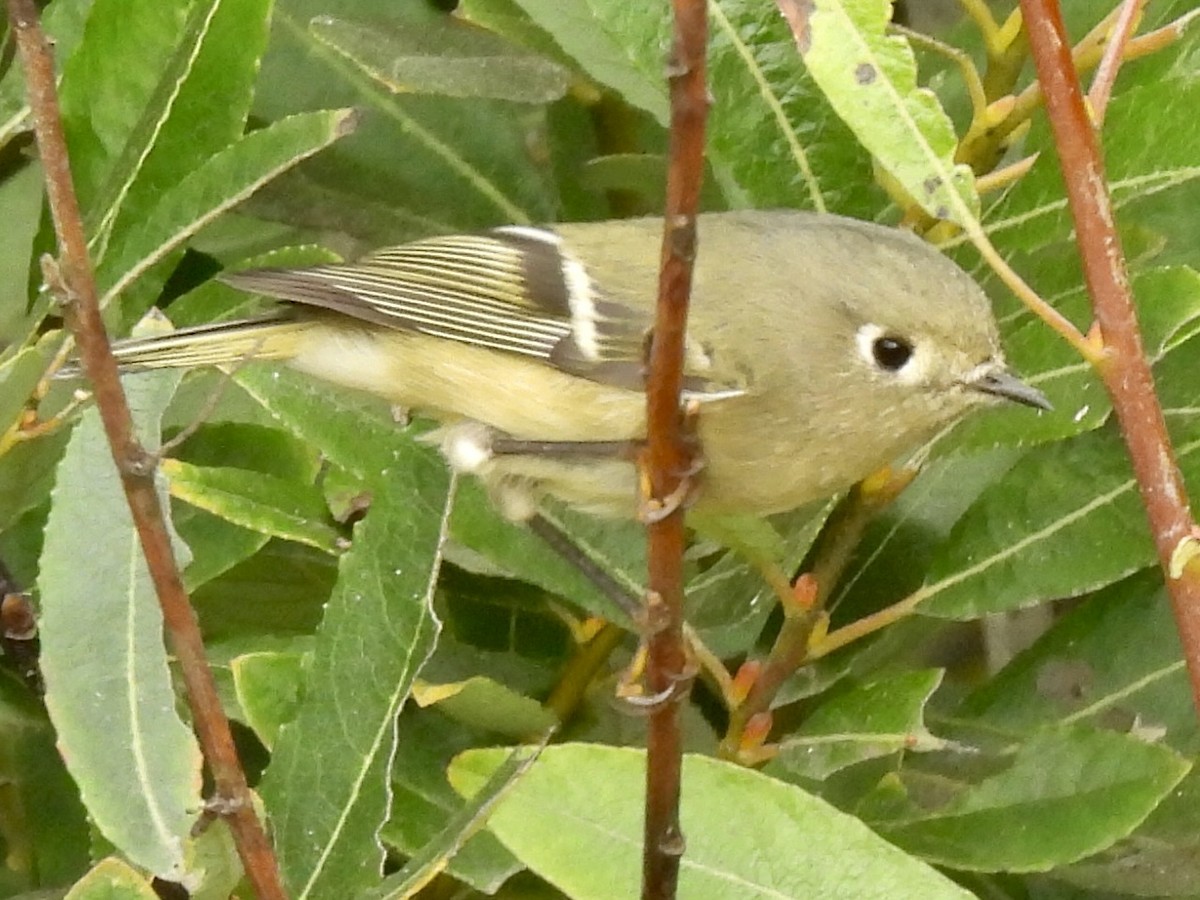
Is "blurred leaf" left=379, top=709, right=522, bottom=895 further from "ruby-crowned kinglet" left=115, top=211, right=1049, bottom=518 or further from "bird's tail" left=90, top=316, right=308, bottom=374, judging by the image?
"bird's tail" left=90, top=316, right=308, bottom=374

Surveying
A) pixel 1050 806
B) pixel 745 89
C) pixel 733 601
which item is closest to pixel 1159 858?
pixel 1050 806

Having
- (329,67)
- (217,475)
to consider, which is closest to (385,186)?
(329,67)

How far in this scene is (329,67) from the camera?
1229mm

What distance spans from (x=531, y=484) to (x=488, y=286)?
0.50 feet

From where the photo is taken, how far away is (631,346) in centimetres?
112

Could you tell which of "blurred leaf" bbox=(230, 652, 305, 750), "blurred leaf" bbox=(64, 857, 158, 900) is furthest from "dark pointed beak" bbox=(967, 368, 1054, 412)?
"blurred leaf" bbox=(64, 857, 158, 900)

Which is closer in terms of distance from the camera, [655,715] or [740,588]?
[655,715]

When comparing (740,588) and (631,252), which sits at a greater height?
(631,252)

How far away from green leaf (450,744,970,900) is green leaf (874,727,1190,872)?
0.10m

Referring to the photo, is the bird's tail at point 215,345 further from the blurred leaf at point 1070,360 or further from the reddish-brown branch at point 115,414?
the blurred leaf at point 1070,360

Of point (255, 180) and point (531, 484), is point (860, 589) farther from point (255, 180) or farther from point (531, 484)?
point (255, 180)

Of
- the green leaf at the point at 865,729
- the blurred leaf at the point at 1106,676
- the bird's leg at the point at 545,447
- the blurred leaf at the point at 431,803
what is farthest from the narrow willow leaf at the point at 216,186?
the blurred leaf at the point at 1106,676

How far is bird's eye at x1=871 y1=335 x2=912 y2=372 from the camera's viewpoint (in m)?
1.10

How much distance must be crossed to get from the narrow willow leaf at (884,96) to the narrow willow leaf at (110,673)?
17.9 inches
